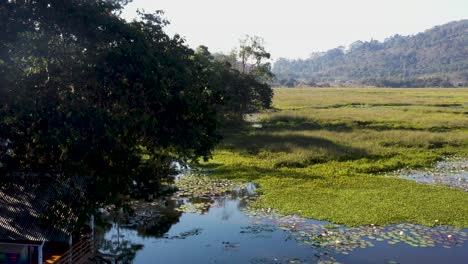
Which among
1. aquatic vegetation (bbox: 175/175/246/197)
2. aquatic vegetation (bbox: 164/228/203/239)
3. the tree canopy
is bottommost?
aquatic vegetation (bbox: 164/228/203/239)

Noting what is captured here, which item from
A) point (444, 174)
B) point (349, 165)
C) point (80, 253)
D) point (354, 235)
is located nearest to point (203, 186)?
point (354, 235)

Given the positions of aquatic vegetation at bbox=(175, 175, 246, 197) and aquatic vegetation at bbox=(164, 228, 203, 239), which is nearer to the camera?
aquatic vegetation at bbox=(164, 228, 203, 239)

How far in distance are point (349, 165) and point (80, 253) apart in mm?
22367

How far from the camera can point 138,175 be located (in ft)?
54.8

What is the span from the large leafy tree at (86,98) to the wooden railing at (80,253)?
6.72 feet

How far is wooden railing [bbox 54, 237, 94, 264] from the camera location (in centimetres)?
1588

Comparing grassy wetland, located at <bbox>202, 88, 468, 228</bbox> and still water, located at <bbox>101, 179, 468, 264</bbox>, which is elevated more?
grassy wetland, located at <bbox>202, 88, 468, 228</bbox>

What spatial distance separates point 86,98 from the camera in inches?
588

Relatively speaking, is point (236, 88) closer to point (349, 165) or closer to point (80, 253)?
point (349, 165)

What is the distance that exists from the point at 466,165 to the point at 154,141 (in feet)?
91.3

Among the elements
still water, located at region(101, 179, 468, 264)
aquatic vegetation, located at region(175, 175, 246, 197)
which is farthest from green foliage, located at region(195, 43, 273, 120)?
still water, located at region(101, 179, 468, 264)

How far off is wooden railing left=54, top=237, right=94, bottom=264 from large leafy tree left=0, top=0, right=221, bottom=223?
2.05 metres

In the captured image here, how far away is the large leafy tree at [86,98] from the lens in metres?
13.9

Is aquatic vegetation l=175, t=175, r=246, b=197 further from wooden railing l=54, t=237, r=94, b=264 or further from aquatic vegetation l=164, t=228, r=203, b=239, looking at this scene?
wooden railing l=54, t=237, r=94, b=264
